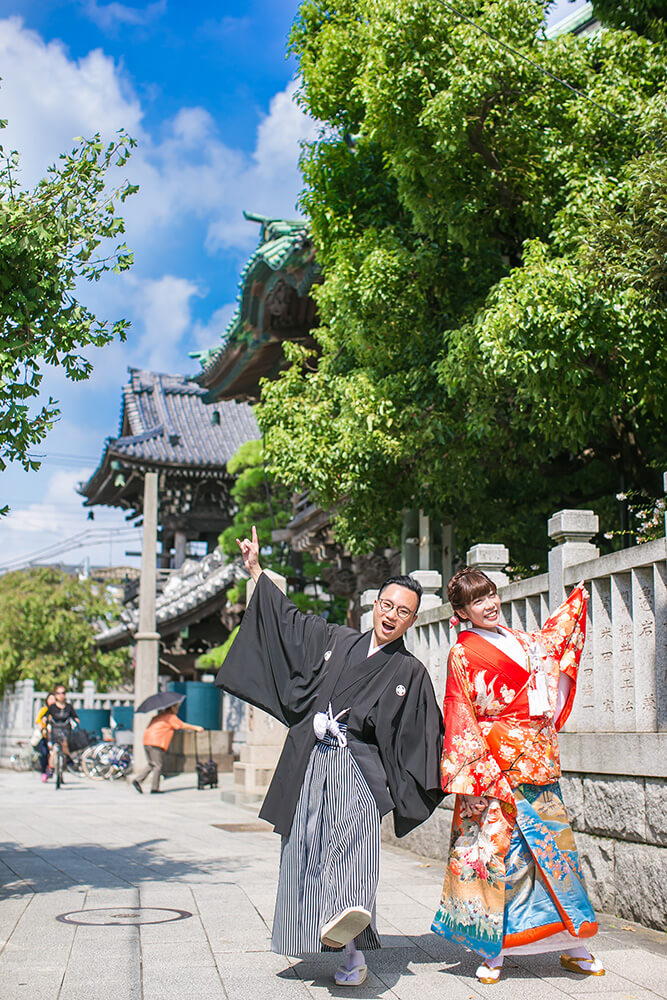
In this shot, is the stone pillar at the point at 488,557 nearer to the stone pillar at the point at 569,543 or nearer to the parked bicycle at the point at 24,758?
the stone pillar at the point at 569,543

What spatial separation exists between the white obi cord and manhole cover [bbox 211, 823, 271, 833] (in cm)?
659

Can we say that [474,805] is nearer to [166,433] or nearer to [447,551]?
[447,551]

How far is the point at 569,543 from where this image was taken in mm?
6523

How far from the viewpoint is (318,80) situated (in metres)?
11.6

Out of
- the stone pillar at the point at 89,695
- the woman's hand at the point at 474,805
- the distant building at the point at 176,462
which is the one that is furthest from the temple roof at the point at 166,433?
the woman's hand at the point at 474,805

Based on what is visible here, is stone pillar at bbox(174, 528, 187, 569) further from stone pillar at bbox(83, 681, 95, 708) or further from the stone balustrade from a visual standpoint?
the stone balustrade

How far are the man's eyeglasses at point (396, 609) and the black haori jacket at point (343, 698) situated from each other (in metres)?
0.16

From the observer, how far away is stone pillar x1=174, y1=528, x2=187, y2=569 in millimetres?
30641

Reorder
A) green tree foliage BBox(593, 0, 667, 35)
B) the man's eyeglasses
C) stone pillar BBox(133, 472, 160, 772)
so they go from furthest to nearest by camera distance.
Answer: stone pillar BBox(133, 472, 160, 772)
green tree foliage BBox(593, 0, 667, 35)
the man's eyeglasses

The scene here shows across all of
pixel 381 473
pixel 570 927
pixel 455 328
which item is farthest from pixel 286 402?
pixel 570 927

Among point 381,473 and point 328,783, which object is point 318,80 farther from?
point 328,783

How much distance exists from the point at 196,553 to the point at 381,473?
22.9 m

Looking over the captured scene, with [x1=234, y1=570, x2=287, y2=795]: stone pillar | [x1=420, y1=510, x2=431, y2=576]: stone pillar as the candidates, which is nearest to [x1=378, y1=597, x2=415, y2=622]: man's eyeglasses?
[x1=420, y1=510, x2=431, y2=576]: stone pillar

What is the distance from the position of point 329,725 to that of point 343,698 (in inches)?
5.5
